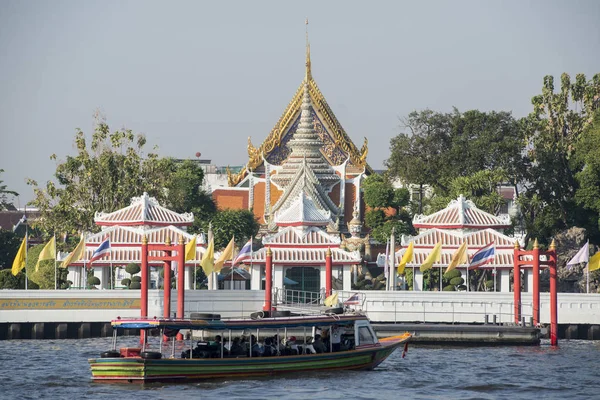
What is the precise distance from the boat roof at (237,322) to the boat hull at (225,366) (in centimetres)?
107

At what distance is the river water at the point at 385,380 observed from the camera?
4891cm

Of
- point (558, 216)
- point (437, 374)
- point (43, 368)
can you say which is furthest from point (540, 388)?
point (558, 216)

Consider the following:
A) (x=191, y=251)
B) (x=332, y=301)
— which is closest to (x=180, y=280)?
(x=191, y=251)

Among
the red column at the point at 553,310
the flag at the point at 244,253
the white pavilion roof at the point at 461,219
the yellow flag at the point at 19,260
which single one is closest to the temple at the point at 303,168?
the white pavilion roof at the point at 461,219

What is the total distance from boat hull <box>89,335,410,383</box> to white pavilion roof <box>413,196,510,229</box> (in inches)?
974

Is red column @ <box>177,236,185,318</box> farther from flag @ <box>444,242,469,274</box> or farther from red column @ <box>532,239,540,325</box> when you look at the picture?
red column @ <box>532,239,540,325</box>

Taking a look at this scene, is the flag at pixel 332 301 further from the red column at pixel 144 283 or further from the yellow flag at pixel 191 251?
the red column at pixel 144 283

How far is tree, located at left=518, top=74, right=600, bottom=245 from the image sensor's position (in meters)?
90.0

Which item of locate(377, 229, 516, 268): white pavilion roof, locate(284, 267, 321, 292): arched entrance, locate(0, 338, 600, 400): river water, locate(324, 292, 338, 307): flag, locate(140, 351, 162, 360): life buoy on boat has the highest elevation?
locate(377, 229, 516, 268): white pavilion roof

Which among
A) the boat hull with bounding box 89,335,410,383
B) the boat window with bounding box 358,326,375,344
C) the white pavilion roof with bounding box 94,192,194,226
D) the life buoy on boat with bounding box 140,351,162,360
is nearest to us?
the boat hull with bounding box 89,335,410,383

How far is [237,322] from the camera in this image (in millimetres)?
51688

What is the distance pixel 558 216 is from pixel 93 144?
26.9m

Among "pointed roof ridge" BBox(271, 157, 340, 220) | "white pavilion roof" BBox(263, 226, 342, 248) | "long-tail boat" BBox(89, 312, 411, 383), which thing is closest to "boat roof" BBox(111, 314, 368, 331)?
"long-tail boat" BBox(89, 312, 411, 383)

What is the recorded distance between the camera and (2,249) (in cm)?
9369
